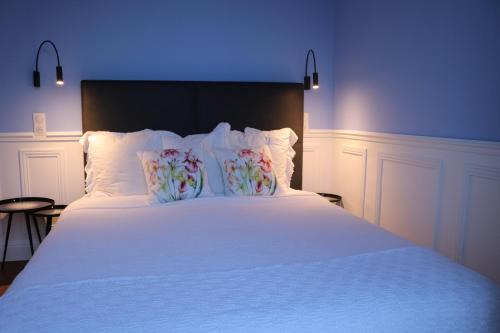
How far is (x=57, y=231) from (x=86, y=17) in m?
1.79

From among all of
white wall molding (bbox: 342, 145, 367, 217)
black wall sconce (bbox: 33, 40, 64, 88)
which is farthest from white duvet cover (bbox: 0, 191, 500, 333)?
black wall sconce (bbox: 33, 40, 64, 88)

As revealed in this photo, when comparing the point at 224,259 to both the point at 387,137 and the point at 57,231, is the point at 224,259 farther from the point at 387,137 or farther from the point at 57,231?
the point at 387,137

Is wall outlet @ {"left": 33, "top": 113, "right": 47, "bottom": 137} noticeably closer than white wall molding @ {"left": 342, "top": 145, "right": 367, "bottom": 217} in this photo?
Yes

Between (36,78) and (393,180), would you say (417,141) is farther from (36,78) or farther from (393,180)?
(36,78)

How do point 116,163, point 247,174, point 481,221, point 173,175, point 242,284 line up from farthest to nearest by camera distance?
1. point 116,163
2. point 247,174
3. point 173,175
4. point 481,221
5. point 242,284

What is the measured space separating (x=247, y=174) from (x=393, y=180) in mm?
1064

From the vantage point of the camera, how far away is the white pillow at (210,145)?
275cm

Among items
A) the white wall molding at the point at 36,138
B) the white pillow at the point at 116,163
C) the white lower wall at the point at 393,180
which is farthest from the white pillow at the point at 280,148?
the white wall molding at the point at 36,138

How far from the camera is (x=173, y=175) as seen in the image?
8.32ft

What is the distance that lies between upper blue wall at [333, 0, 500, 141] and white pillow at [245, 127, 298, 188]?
2.06ft

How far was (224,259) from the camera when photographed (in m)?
Answer: 1.56

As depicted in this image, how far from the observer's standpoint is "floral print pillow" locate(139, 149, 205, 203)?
2.52 m

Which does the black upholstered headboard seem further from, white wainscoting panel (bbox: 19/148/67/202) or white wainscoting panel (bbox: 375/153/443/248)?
white wainscoting panel (bbox: 375/153/443/248)

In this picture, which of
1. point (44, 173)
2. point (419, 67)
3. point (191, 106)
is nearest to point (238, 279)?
point (419, 67)
